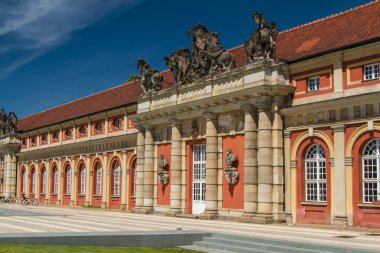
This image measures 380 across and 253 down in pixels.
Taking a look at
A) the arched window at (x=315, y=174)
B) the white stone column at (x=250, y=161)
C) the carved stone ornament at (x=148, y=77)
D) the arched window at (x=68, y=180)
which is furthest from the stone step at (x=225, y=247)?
the arched window at (x=68, y=180)

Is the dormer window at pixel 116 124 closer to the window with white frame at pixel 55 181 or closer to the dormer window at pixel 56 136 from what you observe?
the dormer window at pixel 56 136

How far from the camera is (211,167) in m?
32.2

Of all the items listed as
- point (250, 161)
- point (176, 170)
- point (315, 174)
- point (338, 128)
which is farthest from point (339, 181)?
point (176, 170)

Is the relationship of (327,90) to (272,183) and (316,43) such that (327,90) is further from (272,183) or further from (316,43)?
(272,183)

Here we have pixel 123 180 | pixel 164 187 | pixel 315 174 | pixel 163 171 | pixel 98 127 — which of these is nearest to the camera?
pixel 315 174

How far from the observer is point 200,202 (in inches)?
1353

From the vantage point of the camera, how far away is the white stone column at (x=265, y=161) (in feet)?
92.6

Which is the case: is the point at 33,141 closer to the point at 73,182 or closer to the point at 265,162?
the point at 73,182

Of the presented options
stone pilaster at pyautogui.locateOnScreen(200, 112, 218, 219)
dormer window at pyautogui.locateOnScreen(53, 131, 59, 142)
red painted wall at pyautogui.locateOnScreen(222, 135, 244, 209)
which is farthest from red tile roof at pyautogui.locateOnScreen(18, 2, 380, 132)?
dormer window at pyautogui.locateOnScreen(53, 131, 59, 142)

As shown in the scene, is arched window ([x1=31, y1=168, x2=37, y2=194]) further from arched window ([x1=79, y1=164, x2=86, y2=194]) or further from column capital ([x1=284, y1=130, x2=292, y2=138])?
column capital ([x1=284, y1=130, x2=292, y2=138])

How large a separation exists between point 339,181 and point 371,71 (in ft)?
16.7

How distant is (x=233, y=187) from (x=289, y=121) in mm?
5106

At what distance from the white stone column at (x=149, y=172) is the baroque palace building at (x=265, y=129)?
0.07 metres

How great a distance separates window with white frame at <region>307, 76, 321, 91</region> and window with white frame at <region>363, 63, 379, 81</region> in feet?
8.67
